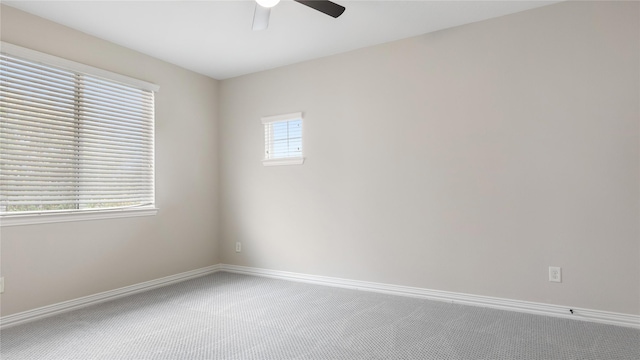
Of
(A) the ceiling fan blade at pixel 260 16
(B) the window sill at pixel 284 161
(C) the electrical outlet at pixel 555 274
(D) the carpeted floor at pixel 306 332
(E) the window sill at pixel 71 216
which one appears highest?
(A) the ceiling fan blade at pixel 260 16

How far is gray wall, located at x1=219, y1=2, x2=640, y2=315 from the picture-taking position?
2738 millimetres

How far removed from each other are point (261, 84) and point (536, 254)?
3409 millimetres

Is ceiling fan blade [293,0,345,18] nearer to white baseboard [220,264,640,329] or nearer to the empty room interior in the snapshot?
the empty room interior

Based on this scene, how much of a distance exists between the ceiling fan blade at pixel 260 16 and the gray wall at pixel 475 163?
1443 millimetres

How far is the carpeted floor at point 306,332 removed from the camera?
2287 millimetres

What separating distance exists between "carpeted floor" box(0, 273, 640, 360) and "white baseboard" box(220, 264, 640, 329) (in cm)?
7

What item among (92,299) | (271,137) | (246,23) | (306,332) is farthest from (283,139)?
(92,299)

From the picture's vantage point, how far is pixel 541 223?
2.95 meters

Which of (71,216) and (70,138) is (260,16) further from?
(71,216)

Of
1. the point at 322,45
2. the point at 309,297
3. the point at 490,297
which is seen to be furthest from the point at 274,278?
the point at 322,45

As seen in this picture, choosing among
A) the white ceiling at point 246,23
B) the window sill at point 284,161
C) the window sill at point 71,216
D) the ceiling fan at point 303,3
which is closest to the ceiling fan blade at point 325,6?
the ceiling fan at point 303,3

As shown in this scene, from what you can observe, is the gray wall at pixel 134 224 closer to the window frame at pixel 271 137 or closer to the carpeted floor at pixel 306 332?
the carpeted floor at pixel 306 332

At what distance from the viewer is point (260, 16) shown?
99.2 inches

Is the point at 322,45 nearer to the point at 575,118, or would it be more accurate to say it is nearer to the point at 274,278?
the point at 575,118
